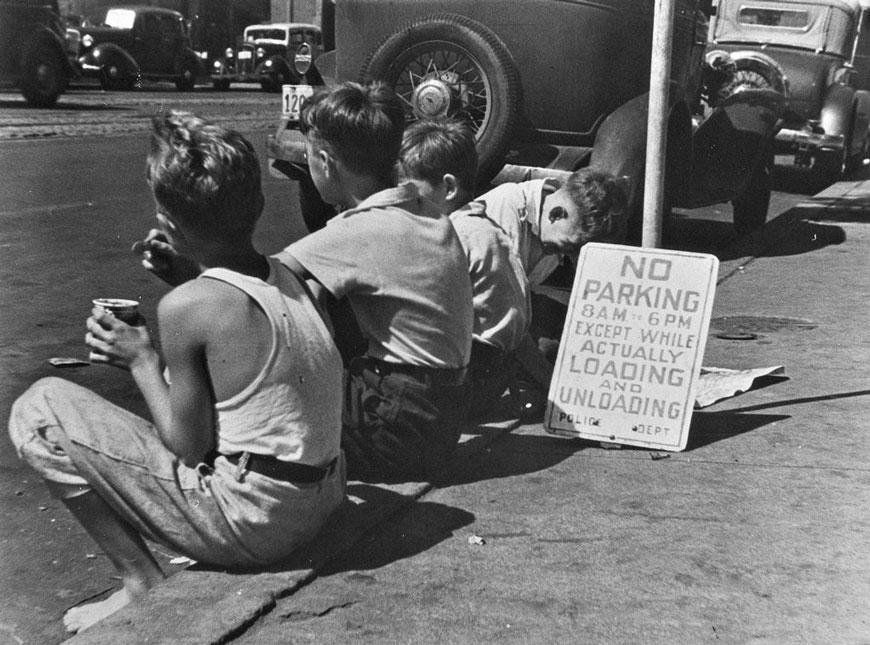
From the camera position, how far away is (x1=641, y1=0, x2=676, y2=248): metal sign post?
5078 mm

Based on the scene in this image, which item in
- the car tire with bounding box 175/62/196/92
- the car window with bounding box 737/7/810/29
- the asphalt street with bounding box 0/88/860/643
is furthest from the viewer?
the car tire with bounding box 175/62/196/92

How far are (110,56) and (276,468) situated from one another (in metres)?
28.6

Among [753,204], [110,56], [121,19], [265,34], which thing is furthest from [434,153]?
[265,34]

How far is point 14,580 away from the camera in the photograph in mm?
3553

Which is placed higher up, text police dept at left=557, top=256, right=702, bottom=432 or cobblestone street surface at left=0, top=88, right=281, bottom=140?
text police dept at left=557, top=256, right=702, bottom=432

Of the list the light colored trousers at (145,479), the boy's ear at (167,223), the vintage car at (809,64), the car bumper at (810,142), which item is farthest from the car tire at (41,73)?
the light colored trousers at (145,479)

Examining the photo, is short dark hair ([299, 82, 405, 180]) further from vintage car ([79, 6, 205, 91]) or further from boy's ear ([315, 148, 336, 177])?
vintage car ([79, 6, 205, 91])

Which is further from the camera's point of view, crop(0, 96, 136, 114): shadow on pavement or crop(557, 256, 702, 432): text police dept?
crop(0, 96, 136, 114): shadow on pavement

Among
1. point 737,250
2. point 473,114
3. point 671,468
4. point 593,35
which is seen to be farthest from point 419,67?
point 671,468

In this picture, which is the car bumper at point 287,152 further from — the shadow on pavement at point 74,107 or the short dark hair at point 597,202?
the shadow on pavement at point 74,107

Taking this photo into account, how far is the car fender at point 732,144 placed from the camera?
32.0 feet

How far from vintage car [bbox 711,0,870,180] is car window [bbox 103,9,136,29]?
17.8 meters

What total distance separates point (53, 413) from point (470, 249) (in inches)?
76.6

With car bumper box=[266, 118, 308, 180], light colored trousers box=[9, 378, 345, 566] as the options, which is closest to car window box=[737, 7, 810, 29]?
car bumper box=[266, 118, 308, 180]
